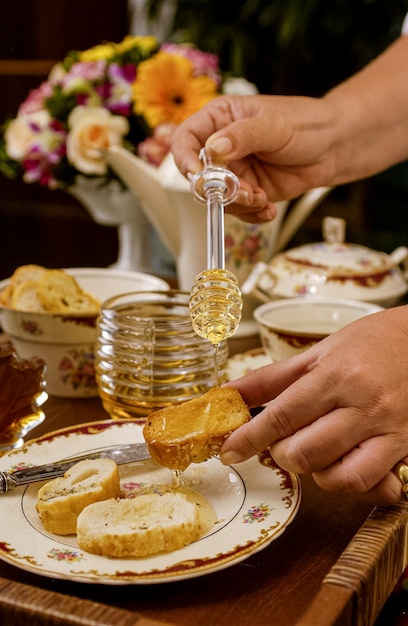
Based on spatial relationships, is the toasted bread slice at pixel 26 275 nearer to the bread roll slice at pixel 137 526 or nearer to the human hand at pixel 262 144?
the human hand at pixel 262 144

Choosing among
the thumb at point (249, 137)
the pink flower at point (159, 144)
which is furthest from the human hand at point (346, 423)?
the pink flower at point (159, 144)

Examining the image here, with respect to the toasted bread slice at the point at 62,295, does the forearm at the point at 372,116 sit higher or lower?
higher

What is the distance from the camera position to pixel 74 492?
817mm

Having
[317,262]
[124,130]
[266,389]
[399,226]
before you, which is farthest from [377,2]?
[266,389]

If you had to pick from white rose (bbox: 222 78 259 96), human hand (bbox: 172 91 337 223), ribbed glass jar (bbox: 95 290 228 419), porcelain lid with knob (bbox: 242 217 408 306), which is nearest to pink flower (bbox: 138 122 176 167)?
white rose (bbox: 222 78 259 96)

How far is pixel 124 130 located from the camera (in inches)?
74.5

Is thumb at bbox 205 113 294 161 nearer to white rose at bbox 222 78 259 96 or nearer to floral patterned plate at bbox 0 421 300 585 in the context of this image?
floral patterned plate at bbox 0 421 300 585

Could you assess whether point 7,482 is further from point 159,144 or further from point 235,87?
point 235,87

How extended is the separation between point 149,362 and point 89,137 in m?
0.93

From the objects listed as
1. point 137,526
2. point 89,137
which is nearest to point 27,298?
point 137,526

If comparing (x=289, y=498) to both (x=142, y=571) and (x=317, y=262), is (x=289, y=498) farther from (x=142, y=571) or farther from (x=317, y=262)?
(x=317, y=262)

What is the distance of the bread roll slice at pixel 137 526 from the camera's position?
0.73m

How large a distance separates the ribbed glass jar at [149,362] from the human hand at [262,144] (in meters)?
0.22

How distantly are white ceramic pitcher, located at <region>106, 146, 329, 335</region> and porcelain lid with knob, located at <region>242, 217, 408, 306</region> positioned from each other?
0.05 metres
